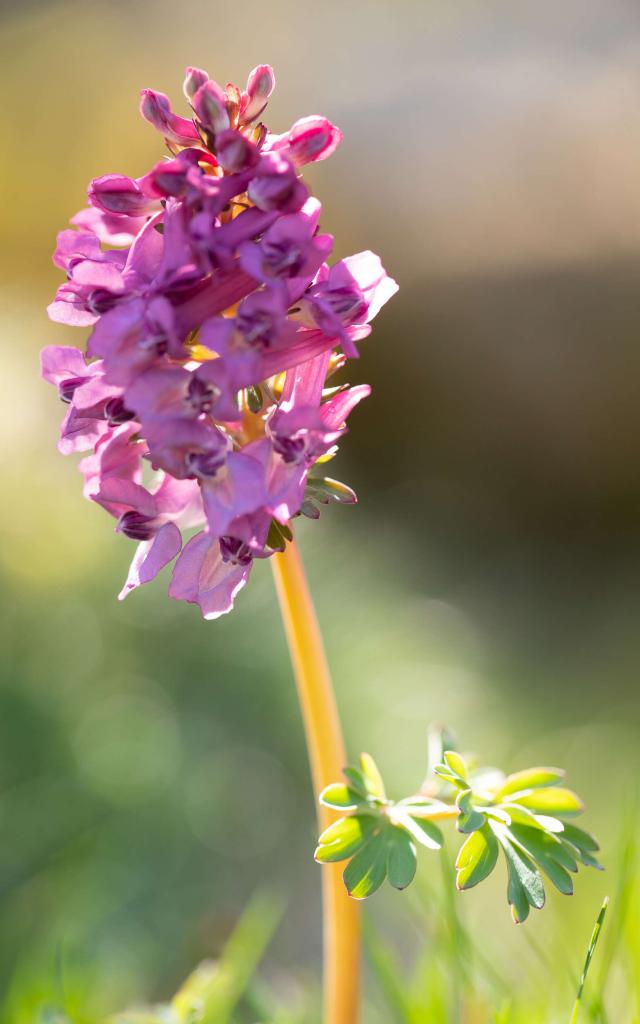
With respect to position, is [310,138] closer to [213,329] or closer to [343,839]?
[213,329]

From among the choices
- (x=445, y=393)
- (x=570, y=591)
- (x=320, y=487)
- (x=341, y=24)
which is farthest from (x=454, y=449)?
(x=320, y=487)

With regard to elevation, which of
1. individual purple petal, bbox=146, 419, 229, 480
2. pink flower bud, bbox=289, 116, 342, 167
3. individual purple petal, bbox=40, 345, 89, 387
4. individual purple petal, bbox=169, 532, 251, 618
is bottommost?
individual purple petal, bbox=169, 532, 251, 618

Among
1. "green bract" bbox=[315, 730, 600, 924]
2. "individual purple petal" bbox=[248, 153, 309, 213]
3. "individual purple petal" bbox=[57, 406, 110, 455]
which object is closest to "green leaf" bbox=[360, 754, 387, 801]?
"green bract" bbox=[315, 730, 600, 924]

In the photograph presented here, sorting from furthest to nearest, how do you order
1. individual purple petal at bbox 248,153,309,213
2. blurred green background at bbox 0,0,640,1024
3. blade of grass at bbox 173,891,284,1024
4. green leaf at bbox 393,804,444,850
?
blurred green background at bbox 0,0,640,1024 → blade of grass at bbox 173,891,284,1024 → green leaf at bbox 393,804,444,850 → individual purple petal at bbox 248,153,309,213

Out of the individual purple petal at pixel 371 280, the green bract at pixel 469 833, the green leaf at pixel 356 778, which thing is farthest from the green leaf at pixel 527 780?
the individual purple petal at pixel 371 280

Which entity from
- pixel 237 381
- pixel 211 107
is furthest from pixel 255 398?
pixel 211 107

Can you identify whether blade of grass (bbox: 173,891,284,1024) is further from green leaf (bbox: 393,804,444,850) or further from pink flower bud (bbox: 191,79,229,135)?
pink flower bud (bbox: 191,79,229,135)
